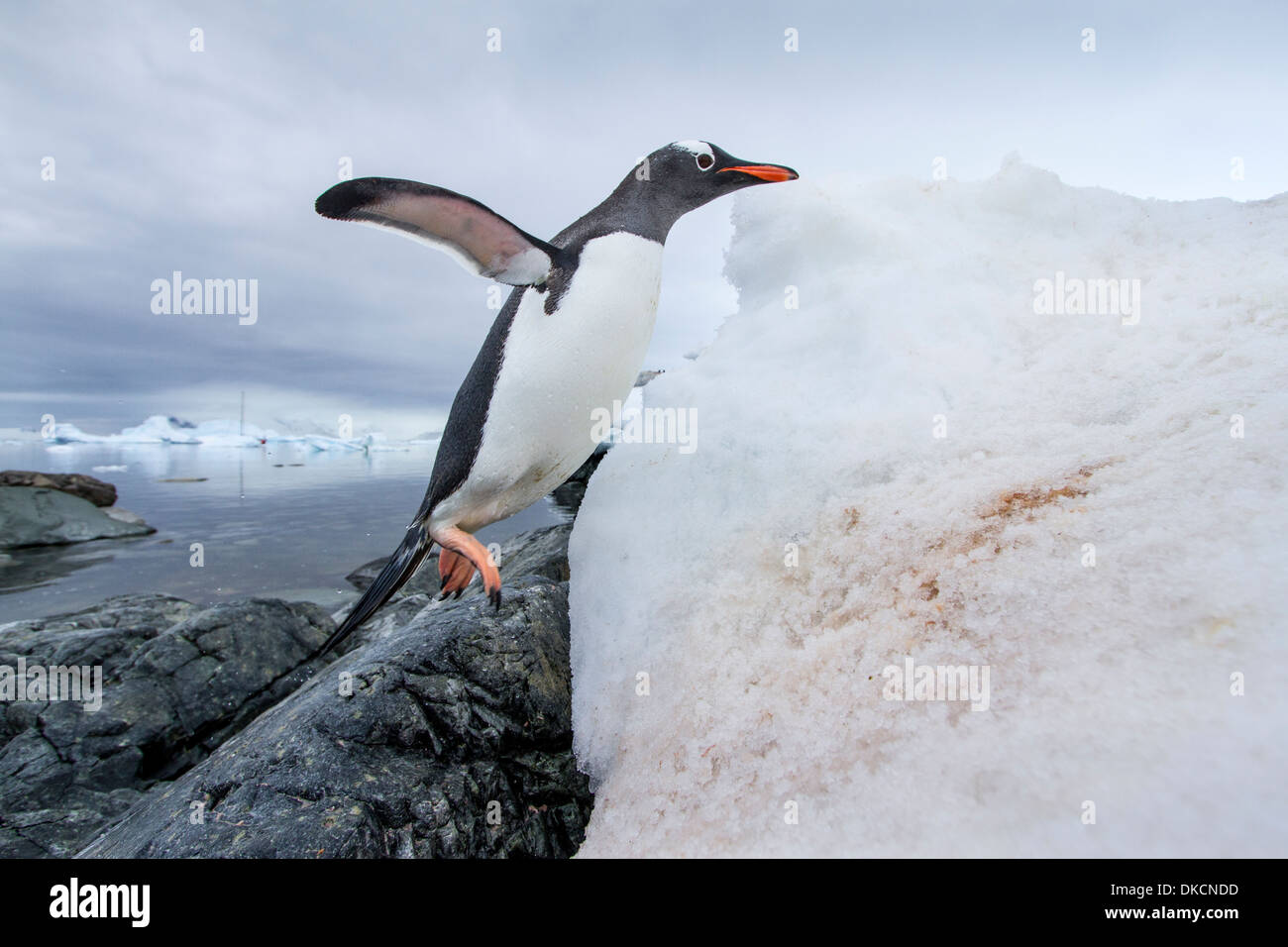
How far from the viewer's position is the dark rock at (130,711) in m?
2.81

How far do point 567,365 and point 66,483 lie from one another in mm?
18638

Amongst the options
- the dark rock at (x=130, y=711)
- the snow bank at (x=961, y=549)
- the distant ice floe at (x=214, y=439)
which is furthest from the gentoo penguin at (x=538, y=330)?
the distant ice floe at (x=214, y=439)

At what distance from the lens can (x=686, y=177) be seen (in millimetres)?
2674

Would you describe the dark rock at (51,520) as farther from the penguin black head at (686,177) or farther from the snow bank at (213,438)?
the snow bank at (213,438)

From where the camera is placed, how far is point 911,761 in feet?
4.01

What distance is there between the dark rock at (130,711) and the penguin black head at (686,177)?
377 cm

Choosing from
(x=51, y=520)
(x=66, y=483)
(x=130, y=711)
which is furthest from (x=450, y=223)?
(x=66, y=483)

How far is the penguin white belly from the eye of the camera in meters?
2.36

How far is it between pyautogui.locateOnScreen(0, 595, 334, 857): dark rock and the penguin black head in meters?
3.77

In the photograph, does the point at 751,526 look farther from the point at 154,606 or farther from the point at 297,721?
the point at 154,606

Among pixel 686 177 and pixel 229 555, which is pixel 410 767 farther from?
pixel 229 555

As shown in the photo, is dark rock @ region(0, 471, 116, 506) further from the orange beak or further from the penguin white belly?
the orange beak

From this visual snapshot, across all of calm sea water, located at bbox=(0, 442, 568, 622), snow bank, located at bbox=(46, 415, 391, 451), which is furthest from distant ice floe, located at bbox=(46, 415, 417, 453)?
calm sea water, located at bbox=(0, 442, 568, 622)
